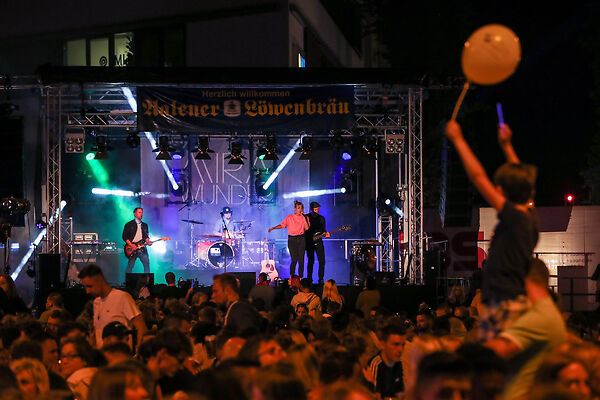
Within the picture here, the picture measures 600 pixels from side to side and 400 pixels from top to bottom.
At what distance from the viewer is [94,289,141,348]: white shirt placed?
9.61 meters

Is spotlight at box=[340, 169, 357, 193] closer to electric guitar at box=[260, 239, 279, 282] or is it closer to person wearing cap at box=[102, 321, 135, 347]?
Answer: electric guitar at box=[260, 239, 279, 282]

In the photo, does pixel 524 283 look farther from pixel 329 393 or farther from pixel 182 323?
pixel 182 323

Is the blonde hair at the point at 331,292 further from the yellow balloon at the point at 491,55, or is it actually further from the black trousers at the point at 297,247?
the yellow balloon at the point at 491,55

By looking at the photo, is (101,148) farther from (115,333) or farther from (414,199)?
(115,333)

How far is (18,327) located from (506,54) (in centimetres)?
544

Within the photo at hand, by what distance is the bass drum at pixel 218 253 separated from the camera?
24797 millimetres

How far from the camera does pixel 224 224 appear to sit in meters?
25.0

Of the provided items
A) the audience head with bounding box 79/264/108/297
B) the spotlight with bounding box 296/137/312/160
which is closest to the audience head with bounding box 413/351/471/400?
the audience head with bounding box 79/264/108/297

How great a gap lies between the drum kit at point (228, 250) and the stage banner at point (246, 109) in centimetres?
488

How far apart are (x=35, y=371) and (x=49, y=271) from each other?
45.7 feet

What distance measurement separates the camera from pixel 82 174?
26.5 meters

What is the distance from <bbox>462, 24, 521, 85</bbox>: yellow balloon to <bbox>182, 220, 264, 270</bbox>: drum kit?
19.0 metres

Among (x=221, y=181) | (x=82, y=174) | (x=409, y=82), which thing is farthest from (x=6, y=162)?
(x=409, y=82)

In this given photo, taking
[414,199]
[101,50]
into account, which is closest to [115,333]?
[414,199]
